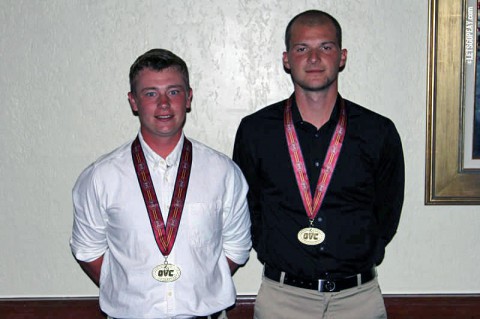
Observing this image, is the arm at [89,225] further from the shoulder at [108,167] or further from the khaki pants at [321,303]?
the khaki pants at [321,303]

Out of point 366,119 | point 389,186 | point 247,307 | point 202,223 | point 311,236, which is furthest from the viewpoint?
point 247,307

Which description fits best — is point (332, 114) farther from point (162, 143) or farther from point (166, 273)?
point (166, 273)

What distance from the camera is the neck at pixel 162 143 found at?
250cm

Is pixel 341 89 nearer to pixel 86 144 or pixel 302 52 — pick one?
pixel 302 52

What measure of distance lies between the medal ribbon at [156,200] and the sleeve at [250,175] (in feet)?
1.23

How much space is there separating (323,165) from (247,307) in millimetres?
1071

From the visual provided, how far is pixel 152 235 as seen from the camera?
7.85ft

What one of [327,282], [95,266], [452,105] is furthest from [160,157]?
[452,105]

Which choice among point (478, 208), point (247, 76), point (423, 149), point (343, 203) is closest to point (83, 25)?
point (247, 76)

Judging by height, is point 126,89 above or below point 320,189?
above

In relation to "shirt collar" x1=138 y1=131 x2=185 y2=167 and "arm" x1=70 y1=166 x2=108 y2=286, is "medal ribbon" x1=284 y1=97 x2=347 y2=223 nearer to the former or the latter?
"shirt collar" x1=138 y1=131 x2=185 y2=167

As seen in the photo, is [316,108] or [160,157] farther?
[316,108]

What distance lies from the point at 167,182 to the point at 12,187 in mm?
1172

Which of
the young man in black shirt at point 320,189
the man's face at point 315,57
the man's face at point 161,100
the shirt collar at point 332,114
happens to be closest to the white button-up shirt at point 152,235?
the man's face at point 161,100
